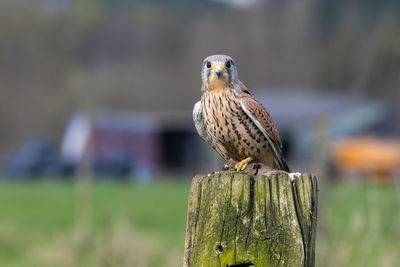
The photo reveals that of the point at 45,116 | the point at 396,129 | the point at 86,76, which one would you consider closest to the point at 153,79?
the point at 86,76

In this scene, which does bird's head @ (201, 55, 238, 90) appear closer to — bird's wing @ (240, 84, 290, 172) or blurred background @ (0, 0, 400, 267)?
bird's wing @ (240, 84, 290, 172)

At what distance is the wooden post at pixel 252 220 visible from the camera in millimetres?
3646

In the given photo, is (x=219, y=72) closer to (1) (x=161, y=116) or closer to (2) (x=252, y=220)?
(2) (x=252, y=220)

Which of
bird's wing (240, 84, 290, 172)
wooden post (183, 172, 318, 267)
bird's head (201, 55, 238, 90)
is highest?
bird's head (201, 55, 238, 90)

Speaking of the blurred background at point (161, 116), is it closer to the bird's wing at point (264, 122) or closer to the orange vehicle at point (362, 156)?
the orange vehicle at point (362, 156)

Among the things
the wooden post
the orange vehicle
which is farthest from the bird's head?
the orange vehicle

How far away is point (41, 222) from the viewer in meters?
15.7

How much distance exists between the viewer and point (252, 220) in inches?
145

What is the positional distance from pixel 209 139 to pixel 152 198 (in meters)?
17.6

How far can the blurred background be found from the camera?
30.1 ft

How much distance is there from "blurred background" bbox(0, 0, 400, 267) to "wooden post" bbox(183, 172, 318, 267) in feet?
8.92

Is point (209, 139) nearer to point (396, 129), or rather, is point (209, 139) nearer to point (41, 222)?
point (41, 222)

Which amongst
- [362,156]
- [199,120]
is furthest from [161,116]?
[199,120]

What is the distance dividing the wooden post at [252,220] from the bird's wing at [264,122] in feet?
4.01
